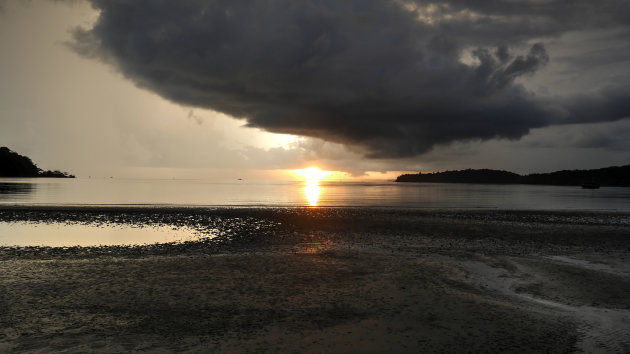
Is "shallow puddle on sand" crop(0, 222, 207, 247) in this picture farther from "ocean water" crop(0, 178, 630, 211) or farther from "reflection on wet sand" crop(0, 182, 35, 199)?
"reflection on wet sand" crop(0, 182, 35, 199)

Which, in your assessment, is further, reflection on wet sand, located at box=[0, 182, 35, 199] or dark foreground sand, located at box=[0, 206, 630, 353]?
reflection on wet sand, located at box=[0, 182, 35, 199]

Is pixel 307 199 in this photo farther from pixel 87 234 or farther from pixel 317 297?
pixel 317 297

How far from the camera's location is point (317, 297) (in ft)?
42.7

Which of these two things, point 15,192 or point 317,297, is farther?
point 15,192

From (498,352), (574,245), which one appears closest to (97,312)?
(498,352)

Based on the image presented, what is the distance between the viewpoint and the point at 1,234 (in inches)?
1115

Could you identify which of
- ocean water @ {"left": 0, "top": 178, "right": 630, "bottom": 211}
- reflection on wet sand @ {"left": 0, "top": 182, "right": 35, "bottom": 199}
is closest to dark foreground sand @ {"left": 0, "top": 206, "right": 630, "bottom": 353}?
ocean water @ {"left": 0, "top": 178, "right": 630, "bottom": 211}

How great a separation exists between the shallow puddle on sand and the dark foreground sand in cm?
330

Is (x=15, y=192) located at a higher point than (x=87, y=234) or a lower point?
higher

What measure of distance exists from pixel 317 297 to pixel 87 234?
76.7 ft

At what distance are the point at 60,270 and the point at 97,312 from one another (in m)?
6.76

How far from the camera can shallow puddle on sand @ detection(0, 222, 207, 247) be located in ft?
83.8

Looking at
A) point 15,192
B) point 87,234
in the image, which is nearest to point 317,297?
point 87,234

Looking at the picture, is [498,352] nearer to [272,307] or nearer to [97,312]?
[272,307]
